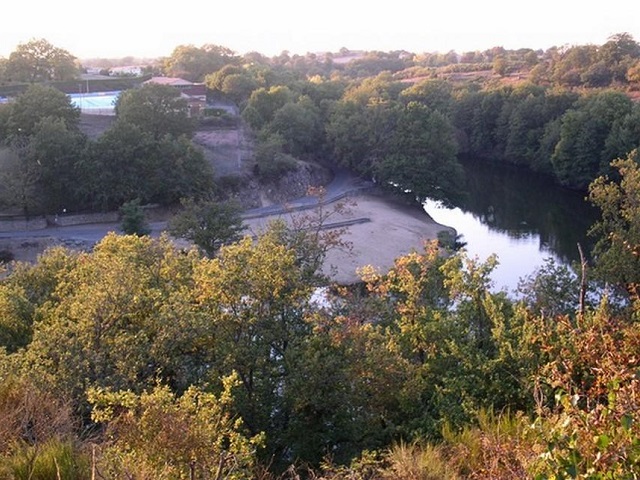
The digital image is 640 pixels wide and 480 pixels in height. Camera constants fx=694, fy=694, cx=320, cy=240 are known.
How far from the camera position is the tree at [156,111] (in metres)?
38.9

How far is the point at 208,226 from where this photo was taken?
27969 mm

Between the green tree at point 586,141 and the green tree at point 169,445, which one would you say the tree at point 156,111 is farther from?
the green tree at point 169,445

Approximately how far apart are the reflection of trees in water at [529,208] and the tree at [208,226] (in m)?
14.6

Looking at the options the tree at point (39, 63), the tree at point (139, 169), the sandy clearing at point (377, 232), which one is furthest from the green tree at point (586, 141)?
the tree at point (39, 63)

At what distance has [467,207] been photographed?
42562 mm

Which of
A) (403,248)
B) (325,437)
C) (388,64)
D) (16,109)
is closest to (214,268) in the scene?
(325,437)

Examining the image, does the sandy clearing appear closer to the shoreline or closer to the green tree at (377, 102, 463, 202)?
the shoreline

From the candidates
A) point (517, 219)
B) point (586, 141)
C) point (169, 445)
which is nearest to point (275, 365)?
point (169, 445)

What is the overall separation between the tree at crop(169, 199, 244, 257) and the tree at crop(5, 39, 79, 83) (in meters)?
31.9

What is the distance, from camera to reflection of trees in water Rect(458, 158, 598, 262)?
3425 cm

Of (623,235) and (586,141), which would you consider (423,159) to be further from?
(623,235)

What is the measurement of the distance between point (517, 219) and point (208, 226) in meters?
18.5

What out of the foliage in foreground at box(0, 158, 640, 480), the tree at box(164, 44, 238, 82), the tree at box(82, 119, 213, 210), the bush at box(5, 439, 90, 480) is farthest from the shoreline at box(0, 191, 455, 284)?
the tree at box(164, 44, 238, 82)

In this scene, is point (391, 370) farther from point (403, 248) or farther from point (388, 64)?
point (388, 64)
